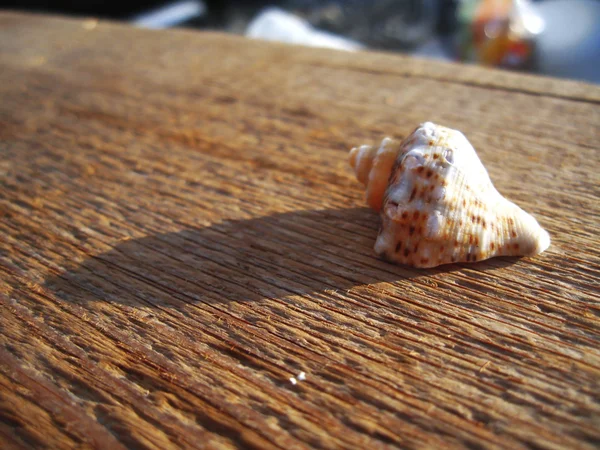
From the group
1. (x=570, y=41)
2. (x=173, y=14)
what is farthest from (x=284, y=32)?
(x=173, y=14)

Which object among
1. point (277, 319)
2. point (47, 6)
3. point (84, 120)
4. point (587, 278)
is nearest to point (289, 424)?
point (277, 319)

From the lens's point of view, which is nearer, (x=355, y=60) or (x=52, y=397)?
(x=52, y=397)

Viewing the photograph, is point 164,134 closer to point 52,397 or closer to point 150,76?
point 150,76

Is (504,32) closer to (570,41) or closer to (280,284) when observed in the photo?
(570,41)

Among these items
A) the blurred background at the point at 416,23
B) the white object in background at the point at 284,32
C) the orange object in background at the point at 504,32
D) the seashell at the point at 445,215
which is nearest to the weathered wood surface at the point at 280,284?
the seashell at the point at 445,215

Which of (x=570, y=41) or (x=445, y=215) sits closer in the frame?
(x=445, y=215)

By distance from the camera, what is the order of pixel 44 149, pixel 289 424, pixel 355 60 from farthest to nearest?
pixel 355 60 < pixel 44 149 < pixel 289 424
